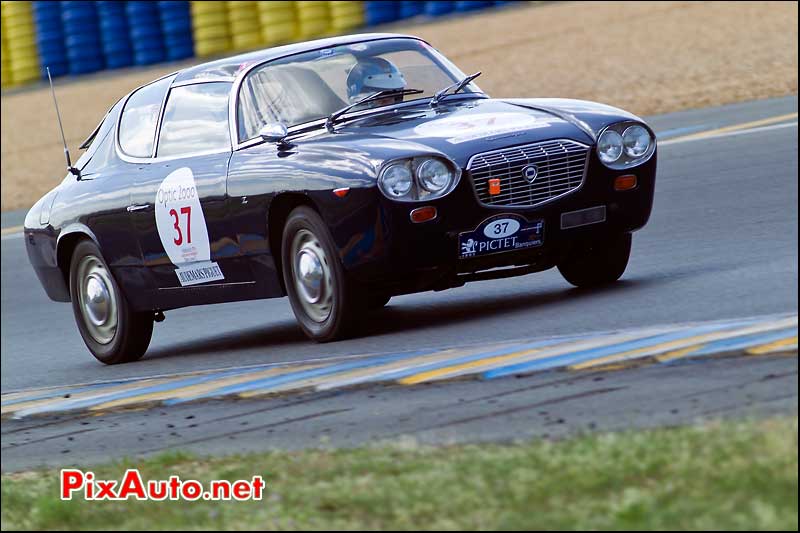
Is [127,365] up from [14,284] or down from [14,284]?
up

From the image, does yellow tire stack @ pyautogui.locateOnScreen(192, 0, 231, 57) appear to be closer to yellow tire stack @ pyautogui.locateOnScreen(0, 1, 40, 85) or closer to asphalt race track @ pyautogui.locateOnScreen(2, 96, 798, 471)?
yellow tire stack @ pyautogui.locateOnScreen(0, 1, 40, 85)

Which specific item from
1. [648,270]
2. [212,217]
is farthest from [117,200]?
[648,270]

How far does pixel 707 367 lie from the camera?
5.42 metres

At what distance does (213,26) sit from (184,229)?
19.2m

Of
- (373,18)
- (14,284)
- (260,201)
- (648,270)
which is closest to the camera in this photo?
(260,201)

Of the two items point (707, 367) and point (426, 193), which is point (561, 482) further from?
point (426, 193)

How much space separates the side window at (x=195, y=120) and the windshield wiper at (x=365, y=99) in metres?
0.59

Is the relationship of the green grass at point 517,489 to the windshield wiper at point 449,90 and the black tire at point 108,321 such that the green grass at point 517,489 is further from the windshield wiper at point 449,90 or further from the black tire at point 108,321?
the black tire at point 108,321

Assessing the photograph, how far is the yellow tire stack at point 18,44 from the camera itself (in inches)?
1093

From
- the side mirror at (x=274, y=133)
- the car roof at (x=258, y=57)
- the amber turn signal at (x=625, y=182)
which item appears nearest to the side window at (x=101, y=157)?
the car roof at (x=258, y=57)

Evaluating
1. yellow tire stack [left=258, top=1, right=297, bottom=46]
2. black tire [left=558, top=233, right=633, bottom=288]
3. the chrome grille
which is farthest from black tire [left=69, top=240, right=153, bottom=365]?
yellow tire stack [left=258, top=1, right=297, bottom=46]

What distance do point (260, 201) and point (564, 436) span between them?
3.27 m

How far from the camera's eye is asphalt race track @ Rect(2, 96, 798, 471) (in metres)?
5.21

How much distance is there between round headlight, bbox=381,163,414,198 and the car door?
117cm
